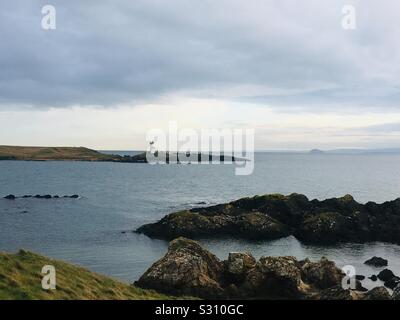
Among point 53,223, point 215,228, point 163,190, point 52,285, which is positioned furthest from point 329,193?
point 52,285

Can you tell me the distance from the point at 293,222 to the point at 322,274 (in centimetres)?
3974

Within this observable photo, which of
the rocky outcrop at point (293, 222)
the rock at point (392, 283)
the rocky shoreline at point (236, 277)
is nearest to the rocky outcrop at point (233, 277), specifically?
the rocky shoreline at point (236, 277)

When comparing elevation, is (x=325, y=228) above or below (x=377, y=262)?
above

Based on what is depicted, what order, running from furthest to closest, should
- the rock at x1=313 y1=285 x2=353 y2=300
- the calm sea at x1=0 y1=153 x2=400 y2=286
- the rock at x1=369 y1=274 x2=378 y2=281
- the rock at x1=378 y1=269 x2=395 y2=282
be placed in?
the calm sea at x1=0 y1=153 x2=400 y2=286, the rock at x1=369 y1=274 x2=378 y2=281, the rock at x1=378 y1=269 x2=395 y2=282, the rock at x1=313 y1=285 x2=353 y2=300

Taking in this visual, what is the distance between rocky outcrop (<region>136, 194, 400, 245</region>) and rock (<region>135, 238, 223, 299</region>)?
3441 centimetres

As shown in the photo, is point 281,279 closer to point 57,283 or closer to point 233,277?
point 233,277

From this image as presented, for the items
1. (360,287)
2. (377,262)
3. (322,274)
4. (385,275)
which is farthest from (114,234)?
(385,275)

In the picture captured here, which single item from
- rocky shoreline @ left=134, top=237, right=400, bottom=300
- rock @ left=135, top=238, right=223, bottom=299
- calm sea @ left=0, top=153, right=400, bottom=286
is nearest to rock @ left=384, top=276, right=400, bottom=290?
calm sea @ left=0, top=153, right=400, bottom=286

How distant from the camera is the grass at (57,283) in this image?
29547 mm

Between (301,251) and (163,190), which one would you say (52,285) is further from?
(163,190)

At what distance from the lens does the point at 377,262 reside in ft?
221

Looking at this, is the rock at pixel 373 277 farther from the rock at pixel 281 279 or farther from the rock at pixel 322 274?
the rock at pixel 281 279

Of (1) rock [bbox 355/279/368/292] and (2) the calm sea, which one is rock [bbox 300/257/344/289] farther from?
(2) the calm sea

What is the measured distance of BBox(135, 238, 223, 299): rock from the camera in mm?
47344
